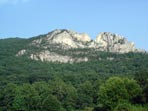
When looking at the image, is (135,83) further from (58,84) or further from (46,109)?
(58,84)

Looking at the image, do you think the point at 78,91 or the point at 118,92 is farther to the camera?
the point at 78,91

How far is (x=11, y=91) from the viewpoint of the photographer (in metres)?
110

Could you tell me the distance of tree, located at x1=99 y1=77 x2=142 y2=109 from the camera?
261 ft

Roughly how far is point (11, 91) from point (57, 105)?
20.2 meters

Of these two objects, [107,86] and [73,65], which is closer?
[107,86]

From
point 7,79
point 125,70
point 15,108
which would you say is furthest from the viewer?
point 125,70

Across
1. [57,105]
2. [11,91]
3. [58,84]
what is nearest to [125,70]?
[58,84]

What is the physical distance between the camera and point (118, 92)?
81125 mm

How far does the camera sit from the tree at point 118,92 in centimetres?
7956

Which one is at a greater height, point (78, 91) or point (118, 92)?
point (118, 92)

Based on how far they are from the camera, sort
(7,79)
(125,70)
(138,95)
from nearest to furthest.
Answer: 1. (138,95)
2. (7,79)
3. (125,70)

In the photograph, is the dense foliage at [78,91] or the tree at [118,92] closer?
the tree at [118,92]

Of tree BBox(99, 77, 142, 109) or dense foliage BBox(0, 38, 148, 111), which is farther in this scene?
dense foliage BBox(0, 38, 148, 111)

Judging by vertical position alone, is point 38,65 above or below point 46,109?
above
